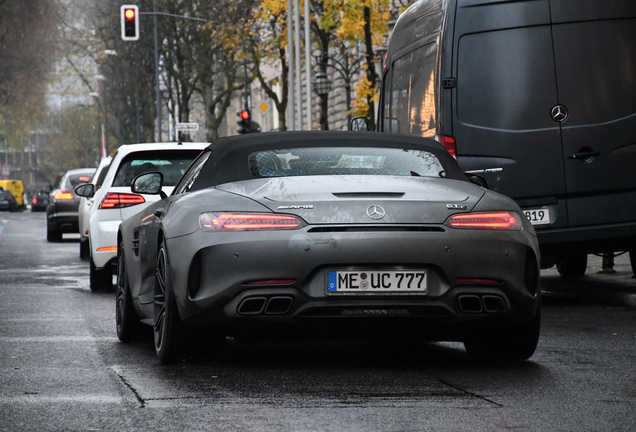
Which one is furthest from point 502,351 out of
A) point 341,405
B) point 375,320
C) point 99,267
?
point 99,267

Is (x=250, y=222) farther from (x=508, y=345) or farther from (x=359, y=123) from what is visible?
(x=359, y=123)

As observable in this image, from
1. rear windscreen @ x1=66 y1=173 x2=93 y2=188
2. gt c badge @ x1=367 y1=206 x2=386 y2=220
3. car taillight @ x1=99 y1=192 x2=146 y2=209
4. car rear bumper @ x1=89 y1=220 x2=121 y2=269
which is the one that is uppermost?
rear windscreen @ x1=66 y1=173 x2=93 y2=188

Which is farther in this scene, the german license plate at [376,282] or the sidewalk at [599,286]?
the sidewalk at [599,286]

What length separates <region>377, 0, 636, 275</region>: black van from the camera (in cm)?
1008

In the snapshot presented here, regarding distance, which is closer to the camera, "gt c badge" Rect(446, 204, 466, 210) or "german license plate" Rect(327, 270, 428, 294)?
"german license plate" Rect(327, 270, 428, 294)

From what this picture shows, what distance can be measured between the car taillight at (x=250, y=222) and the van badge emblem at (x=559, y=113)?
14.5 feet

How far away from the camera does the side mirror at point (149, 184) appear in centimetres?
812

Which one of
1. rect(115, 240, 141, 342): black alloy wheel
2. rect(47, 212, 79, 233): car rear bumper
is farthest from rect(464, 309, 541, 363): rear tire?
rect(47, 212, 79, 233): car rear bumper

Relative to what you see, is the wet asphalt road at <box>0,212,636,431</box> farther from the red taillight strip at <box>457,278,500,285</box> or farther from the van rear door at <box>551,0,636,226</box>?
the van rear door at <box>551,0,636,226</box>

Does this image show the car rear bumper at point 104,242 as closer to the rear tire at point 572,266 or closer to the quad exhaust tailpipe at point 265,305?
the rear tire at point 572,266

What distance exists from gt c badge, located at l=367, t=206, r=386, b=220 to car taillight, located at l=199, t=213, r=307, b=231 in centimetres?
32

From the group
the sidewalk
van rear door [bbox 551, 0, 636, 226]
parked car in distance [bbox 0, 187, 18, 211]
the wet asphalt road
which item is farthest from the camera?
parked car in distance [bbox 0, 187, 18, 211]

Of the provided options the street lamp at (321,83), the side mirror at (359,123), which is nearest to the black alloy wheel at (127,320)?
the side mirror at (359,123)

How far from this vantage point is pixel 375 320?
6.29m
